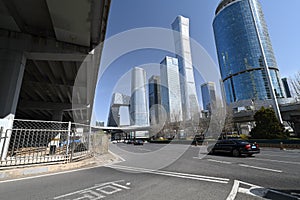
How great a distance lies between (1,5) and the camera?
7.72 meters

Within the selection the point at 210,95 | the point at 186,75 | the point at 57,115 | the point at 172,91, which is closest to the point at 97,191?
the point at 57,115

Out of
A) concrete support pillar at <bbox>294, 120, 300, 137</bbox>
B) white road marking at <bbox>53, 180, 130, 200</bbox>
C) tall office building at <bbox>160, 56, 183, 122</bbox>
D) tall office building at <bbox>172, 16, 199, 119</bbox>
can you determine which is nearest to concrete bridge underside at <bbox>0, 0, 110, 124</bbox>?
white road marking at <bbox>53, 180, 130, 200</bbox>

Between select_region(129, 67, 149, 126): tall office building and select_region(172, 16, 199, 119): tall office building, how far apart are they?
14633 mm

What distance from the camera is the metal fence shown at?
6.98 metres

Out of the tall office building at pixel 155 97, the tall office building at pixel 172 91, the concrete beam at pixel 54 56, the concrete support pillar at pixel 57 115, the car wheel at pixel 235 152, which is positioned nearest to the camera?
the concrete beam at pixel 54 56

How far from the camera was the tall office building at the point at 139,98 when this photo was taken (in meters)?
52.0

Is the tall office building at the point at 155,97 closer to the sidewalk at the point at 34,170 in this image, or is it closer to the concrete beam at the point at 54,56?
the concrete beam at the point at 54,56

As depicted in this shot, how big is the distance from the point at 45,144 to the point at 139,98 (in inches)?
2108

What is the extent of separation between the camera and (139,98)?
206ft

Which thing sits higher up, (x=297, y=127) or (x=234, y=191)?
(x=297, y=127)

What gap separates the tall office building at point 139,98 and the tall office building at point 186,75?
48.0 feet

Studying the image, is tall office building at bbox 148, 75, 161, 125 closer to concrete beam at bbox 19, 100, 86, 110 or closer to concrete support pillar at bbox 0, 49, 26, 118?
concrete beam at bbox 19, 100, 86, 110

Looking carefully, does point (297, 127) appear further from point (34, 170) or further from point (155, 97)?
point (155, 97)

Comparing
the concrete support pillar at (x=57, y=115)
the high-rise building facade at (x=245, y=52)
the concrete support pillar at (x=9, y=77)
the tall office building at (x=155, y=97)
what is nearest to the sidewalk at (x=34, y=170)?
the concrete support pillar at (x=9, y=77)
